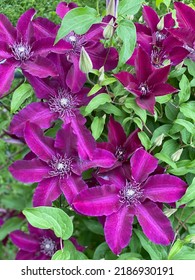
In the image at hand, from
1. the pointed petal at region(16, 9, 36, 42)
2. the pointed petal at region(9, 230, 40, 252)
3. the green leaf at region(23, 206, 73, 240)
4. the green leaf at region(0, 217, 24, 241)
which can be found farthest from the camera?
the green leaf at region(0, 217, 24, 241)

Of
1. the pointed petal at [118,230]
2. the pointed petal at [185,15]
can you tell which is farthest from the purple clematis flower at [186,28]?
the pointed petal at [118,230]

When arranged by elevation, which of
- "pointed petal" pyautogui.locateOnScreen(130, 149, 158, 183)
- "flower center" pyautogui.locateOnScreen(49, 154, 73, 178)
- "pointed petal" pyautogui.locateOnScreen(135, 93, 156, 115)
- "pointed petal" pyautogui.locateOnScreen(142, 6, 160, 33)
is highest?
"pointed petal" pyautogui.locateOnScreen(142, 6, 160, 33)

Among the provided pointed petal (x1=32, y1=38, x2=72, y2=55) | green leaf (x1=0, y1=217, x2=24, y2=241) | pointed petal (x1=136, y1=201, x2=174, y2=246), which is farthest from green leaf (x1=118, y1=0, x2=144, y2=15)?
green leaf (x1=0, y1=217, x2=24, y2=241)

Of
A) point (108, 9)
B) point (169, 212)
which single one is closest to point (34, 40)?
point (108, 9)

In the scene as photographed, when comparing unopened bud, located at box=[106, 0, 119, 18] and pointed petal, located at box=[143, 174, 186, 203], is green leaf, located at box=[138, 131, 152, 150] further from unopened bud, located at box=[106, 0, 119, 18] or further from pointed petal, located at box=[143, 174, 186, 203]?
unopened bud, located at box=[106, 0, 119, 18]

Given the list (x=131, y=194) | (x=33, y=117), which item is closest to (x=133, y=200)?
(x=131, y=194)

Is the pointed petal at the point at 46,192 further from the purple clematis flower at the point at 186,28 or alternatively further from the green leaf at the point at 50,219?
the purple clematis flower at the point at 186,28
